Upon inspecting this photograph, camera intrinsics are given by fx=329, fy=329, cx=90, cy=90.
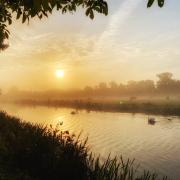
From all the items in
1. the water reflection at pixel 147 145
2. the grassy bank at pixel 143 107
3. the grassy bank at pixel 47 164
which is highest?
the grassy bank at pixel 143 107

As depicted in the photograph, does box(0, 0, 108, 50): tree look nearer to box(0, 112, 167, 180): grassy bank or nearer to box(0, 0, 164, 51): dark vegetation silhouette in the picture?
box(0, 0, 164, 51): dark vegetation silhouette

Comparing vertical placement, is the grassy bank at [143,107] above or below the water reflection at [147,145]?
above

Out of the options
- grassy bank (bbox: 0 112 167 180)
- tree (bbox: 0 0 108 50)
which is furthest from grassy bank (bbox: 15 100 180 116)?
tree (bbox: 0 0 108 50)

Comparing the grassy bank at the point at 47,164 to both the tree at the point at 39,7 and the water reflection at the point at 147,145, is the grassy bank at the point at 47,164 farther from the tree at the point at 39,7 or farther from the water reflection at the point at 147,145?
the water reflection at the point at 147,145

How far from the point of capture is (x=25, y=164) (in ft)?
37.8

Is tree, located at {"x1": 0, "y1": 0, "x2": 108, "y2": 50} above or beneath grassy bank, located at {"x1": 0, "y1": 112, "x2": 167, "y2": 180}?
above

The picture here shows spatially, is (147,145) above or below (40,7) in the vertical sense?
below

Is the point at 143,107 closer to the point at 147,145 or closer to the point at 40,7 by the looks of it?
the point at 147,145

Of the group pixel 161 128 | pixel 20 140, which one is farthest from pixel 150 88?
pixel 20 140

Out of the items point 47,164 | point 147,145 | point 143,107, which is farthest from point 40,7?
point 143,107

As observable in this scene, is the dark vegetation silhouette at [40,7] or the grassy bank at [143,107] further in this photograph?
the grassy bank at [143,107]

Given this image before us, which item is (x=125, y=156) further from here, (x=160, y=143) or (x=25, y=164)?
(x=25, y=164)

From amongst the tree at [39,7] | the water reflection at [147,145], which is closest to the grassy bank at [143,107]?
the water reflection at [147,145]

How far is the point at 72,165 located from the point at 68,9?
19.8ft
